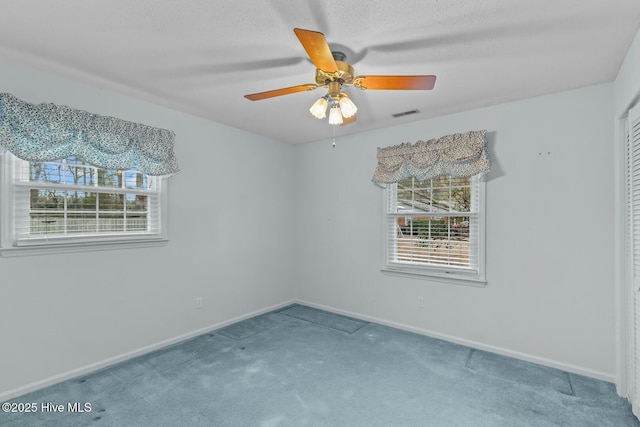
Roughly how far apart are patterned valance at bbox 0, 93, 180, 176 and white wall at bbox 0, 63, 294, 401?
0.13 m

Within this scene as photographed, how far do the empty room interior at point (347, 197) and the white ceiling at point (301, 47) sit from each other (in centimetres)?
2

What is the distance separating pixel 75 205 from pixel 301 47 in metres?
2.23

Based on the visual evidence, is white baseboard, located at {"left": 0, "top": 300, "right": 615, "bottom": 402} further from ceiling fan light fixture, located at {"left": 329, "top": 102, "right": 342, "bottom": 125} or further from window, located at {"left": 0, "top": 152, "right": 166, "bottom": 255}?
ceiling fan light fixture, located at {"left": 329, "top": 102, "right": 342, "bottom": 125}

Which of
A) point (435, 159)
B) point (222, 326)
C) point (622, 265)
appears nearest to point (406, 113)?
point (435, 159)

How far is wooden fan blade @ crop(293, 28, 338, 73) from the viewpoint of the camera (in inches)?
56.5

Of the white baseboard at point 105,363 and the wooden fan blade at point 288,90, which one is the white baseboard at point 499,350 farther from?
the wooden fan blade at point 288,90

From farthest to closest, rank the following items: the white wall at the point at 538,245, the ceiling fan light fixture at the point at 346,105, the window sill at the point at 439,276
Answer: the window sill at the point at 439,276
the white wall at the point at 538,245
the ceiling fan light fixture at the point at 346,105

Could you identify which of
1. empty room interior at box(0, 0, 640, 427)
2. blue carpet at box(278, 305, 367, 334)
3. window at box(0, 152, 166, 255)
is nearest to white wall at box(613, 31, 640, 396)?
empty room interior at box(0, 0, 640, 427)

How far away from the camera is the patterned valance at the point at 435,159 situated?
3.06 m

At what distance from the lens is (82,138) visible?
101 inches

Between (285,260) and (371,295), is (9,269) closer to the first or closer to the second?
(285,260)

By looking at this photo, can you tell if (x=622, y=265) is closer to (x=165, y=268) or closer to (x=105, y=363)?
(x=165, y=268)

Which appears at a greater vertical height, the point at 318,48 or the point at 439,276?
the point at 318,48

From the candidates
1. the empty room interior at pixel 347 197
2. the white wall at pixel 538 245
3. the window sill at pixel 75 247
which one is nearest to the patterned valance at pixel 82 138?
the empty room interior at pixel 347 197
